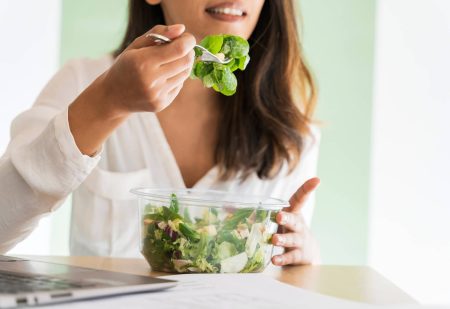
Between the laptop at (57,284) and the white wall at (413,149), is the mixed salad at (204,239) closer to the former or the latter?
the laptop at (57,284)

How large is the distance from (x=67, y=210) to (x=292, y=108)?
2071 millimetres

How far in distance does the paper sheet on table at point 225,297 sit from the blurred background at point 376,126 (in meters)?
2.71

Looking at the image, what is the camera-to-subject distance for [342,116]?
12.0 feet

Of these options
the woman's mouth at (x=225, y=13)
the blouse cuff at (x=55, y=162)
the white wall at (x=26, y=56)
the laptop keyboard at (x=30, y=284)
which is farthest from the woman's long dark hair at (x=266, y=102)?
the white wall at (x=26, y=56)

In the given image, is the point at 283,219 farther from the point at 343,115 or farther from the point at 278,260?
the point at 343,115

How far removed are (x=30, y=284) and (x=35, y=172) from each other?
0.50 metres

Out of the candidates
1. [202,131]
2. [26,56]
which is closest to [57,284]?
[202,131]

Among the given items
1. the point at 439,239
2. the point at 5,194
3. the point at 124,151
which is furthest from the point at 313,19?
the point at 5,194

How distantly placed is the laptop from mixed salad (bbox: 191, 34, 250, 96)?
0.41m

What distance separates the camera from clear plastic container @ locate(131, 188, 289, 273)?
1055mm

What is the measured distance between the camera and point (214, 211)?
105 cm

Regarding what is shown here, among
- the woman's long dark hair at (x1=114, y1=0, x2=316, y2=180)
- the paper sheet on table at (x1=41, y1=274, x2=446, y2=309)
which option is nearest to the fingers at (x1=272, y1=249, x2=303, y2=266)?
the paper sheet on table at (x1=41, y1=274, x2=446, y2=309)

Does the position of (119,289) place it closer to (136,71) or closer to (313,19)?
(136,71)

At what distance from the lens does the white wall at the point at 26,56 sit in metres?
3.45
